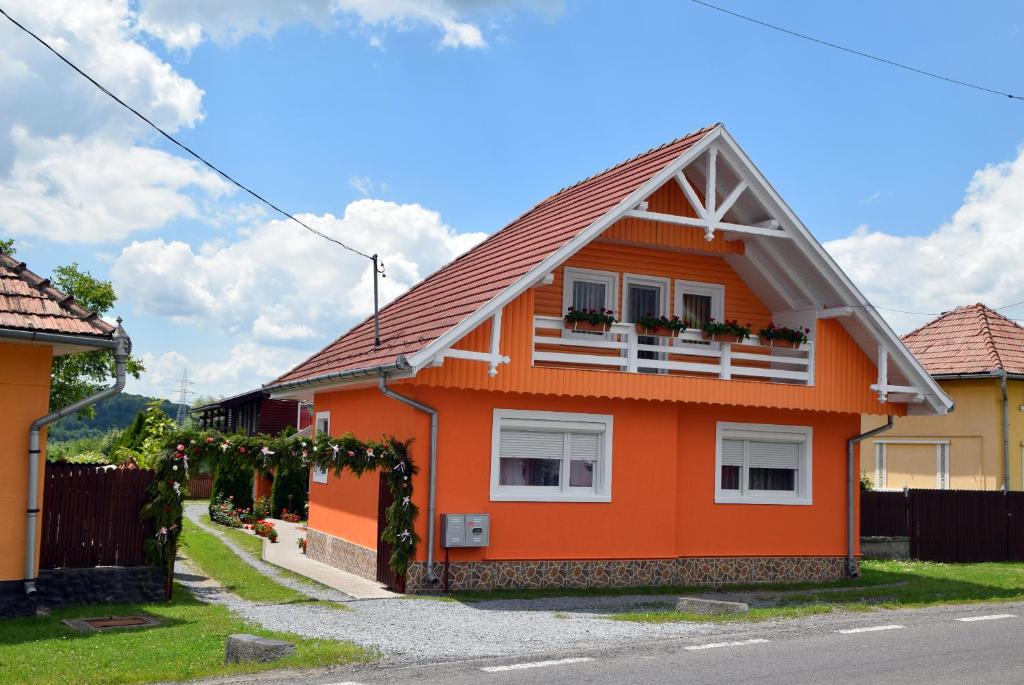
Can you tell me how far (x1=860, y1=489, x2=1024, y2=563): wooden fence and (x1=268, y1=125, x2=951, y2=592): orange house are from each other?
395 centimetres

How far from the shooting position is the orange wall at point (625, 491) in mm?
15555

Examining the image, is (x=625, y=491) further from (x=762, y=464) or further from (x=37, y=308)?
(x=37, y=308)

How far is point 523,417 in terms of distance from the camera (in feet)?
52.6

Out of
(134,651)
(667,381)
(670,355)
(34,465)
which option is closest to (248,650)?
(134,651)

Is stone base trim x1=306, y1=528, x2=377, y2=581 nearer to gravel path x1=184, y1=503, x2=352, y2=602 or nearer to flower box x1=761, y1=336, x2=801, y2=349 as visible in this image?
gravel path x1=184, y1=503, x2=352, y2=602

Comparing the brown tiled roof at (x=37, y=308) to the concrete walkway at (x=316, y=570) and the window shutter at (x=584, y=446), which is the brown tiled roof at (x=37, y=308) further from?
the window shutter at (x=584, y=446)

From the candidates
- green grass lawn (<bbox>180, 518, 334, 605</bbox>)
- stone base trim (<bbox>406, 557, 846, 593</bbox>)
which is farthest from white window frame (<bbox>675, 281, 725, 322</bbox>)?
green grass lawn (<bbox>180, 518, 334, 605</bbox>)

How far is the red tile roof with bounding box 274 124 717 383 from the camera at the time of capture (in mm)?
15656

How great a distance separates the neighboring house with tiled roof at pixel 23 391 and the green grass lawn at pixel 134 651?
31.7 inches

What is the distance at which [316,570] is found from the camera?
701 inches

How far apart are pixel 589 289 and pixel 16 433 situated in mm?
9202

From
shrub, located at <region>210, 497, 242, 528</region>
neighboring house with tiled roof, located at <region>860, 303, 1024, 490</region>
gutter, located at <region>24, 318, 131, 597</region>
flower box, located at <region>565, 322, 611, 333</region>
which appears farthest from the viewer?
shrub, located at <region>210, 497, 242, 528</region>

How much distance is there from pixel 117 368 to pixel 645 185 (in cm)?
799

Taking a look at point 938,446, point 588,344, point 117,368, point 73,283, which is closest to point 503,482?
point 588,344
